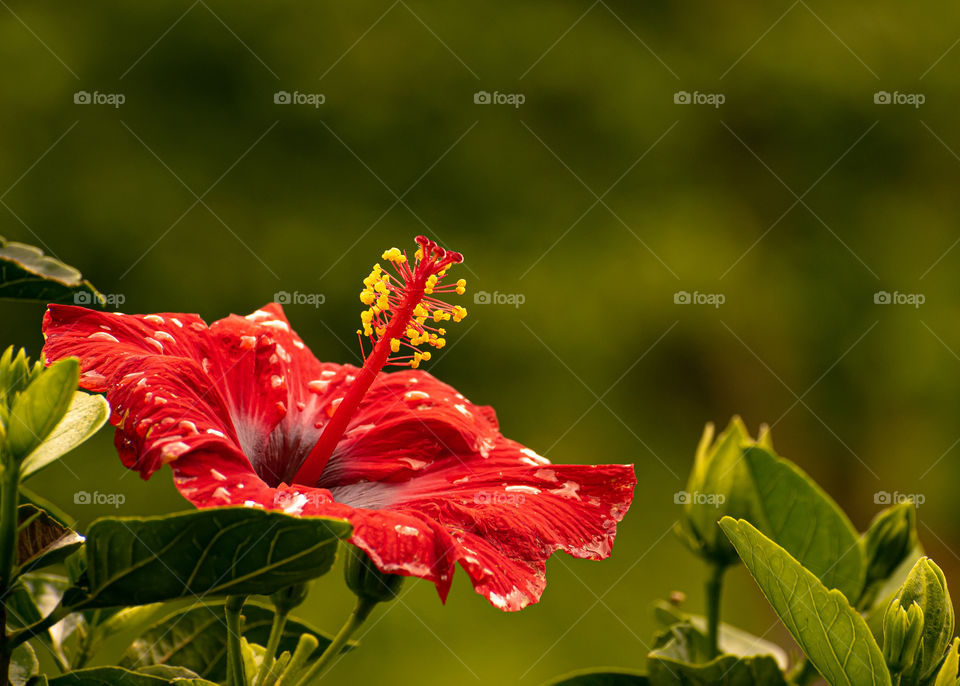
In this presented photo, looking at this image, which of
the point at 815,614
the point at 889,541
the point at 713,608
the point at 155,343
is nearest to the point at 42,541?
the point at 155,343

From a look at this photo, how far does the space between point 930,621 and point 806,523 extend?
8.3 inches

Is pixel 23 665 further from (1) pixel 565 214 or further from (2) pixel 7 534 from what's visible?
(1) pixel 565 214

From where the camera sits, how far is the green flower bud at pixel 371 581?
1.70 feet

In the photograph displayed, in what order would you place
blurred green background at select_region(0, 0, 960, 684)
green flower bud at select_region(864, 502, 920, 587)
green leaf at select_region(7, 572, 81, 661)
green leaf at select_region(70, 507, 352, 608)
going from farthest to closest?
blurred green background at select_region(0, 0, 960, 684)
green flower bud at select_region(864, 502, 920, 587)
green leaf at select_region(7, 572, 81, 661)
green leaf at select_region(70, 507, 352, 608)

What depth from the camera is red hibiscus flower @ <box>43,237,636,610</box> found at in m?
0.46

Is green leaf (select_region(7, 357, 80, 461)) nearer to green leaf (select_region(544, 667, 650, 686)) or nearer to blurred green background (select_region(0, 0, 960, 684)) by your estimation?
green leaf (select_region(544, 667, 650, 686))

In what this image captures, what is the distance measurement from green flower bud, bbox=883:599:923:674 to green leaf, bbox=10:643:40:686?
42 cm

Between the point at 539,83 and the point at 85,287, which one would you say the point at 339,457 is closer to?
the point at 85,287

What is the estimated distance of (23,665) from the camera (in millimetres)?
483

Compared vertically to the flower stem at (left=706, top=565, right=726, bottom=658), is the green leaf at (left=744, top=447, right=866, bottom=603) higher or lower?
higher

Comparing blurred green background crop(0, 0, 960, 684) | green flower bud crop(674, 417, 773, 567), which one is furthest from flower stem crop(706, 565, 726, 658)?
blurred green background crop(0, 0, 960, 684)

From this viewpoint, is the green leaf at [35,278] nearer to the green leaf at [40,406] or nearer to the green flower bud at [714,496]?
the green leaf at [40,406]

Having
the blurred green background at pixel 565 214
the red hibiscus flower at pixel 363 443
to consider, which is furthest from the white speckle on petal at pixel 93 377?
the blurred green background at pixel 565 214

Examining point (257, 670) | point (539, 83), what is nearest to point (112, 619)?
point (257, 670)
